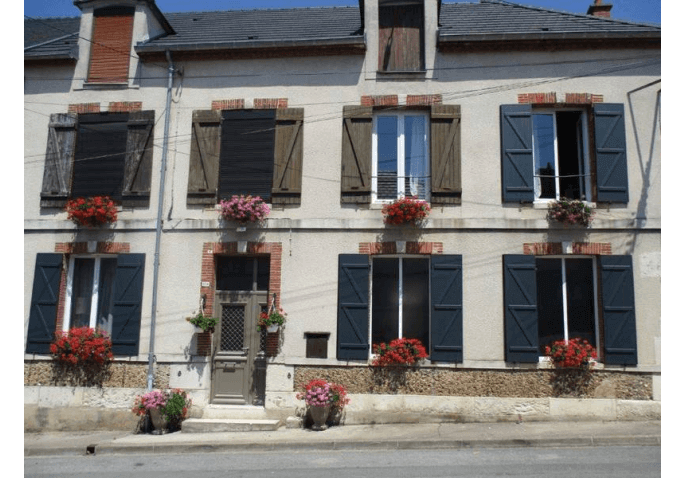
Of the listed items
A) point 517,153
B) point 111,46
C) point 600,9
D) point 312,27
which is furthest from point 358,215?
point 600,9

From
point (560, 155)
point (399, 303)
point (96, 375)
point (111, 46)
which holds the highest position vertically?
point (111, 46)

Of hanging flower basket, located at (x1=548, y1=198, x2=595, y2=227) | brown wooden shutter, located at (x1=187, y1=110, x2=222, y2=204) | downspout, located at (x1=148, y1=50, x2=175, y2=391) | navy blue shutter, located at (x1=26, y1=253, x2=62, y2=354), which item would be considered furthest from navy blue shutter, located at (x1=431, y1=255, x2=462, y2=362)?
navy blue shutter, located at (x1=26, y1=253, x2=62, y2=354)

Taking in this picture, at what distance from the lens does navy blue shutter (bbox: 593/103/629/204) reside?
10.0 meters

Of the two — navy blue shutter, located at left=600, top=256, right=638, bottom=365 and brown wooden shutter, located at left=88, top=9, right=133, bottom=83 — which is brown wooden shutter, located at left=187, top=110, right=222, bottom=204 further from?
navy blue shutter, located at left=600, top=256, right=638, bottom=365

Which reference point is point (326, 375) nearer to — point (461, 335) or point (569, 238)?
point (461, 335)

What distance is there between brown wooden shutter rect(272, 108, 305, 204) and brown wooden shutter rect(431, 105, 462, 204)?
2390 mm

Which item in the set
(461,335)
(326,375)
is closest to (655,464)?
(461,335)

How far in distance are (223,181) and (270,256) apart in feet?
5.57

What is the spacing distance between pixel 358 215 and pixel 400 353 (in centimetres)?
249

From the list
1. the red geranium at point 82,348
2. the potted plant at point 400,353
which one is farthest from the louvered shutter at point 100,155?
the potted plant at point 400,353

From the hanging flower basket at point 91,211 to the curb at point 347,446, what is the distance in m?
3.92

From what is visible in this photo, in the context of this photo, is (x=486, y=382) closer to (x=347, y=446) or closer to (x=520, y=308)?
(x=520, y=308)

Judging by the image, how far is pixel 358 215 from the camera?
10.3m

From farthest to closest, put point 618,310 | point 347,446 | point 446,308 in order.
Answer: point 446,308, point 618,310, point 347,446
